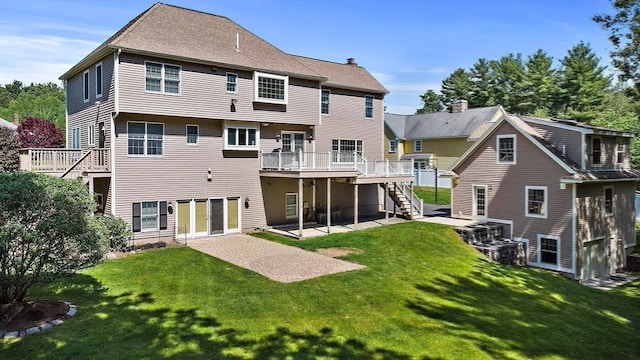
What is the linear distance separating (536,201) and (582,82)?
134ft

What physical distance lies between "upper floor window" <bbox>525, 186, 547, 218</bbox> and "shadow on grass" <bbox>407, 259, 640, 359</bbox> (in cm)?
370

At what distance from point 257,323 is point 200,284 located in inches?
133

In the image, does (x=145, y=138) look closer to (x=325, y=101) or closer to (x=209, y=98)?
(x=209, y=98)

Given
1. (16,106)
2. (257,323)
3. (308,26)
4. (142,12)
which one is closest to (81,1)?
(142,12)

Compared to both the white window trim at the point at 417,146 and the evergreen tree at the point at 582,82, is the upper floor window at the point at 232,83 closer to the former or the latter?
the white window trim at the point at 417,146

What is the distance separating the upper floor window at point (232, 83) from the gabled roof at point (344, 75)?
546 cm

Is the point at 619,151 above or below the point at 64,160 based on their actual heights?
above

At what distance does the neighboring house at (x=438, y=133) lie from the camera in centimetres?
3856

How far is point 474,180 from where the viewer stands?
22.1 metres

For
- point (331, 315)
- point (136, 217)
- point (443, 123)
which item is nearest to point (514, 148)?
point (331, 315)

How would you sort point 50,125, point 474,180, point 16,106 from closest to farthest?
point 474,180 < point 50,125 < point 16,106

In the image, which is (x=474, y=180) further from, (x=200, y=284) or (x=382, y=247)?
(x=200, y=284)

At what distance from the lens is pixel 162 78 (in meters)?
16.9

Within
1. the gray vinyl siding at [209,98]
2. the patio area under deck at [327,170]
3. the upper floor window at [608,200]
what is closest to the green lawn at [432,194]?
the patio area under deck at [327,170]
